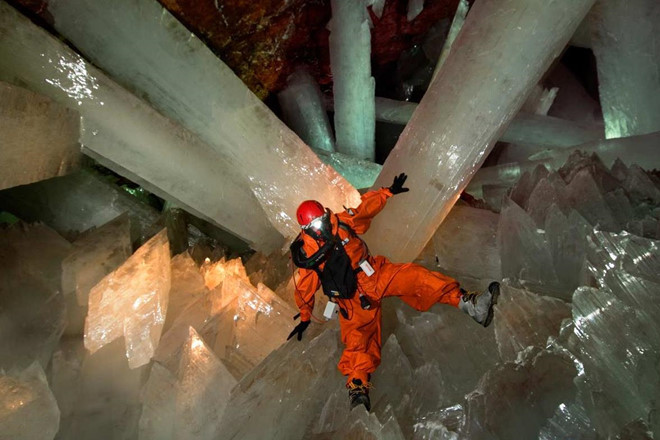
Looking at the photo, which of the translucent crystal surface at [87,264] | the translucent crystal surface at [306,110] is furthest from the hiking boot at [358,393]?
the translucent crystal surface at [306,110]

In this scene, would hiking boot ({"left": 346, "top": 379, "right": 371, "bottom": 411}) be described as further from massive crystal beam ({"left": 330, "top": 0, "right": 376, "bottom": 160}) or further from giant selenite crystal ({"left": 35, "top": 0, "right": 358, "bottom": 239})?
massive crystal beam ({"left": 330, "top": 0, "right": 376, "bottom": 160})

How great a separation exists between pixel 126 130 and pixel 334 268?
181 centimetres

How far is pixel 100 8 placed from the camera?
3398 millimetres

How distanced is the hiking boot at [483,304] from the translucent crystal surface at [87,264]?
2652 mm

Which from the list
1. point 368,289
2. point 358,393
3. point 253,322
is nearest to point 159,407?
point 253,322

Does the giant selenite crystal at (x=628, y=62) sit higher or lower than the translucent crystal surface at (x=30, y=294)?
higher

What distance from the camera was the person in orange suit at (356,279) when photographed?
9.11 ft

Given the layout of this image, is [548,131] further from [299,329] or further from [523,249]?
[299,329]

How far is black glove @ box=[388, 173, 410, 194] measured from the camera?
3.22 metres

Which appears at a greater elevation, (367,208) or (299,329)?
(367,208)

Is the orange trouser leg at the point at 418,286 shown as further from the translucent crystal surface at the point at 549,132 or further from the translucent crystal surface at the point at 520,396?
the translucent crystal surface at the point at 549,132

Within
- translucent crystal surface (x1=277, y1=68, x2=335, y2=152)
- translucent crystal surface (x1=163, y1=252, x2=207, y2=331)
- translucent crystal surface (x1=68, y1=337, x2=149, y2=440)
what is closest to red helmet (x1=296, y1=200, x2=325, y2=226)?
translucent crystal surface (x1=163, y1=252, x2=207, y2=331)

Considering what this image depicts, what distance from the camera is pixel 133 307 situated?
308 cm

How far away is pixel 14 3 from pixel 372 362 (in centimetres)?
368
